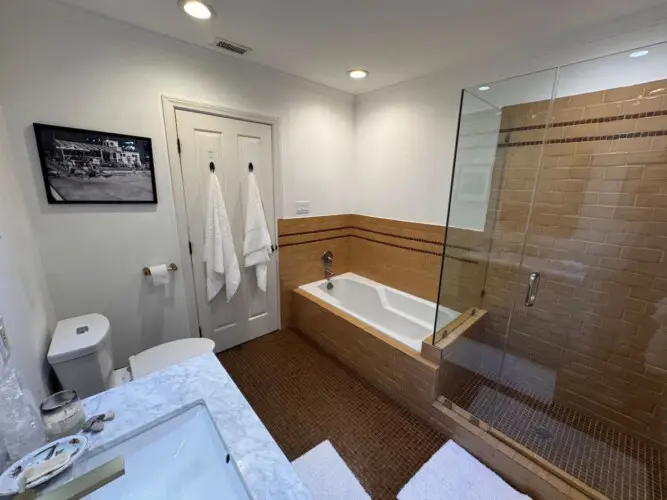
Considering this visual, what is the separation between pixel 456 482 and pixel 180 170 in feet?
8.41

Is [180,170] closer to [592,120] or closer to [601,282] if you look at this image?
[592,120]

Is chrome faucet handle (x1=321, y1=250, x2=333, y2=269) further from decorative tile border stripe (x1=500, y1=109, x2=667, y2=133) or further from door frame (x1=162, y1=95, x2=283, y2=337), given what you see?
decorative tile border stripe (x1=500, y1=109, x2=667, y2=133)

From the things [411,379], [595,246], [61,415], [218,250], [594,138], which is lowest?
[411,379]

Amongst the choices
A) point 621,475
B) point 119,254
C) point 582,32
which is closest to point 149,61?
point 119,254

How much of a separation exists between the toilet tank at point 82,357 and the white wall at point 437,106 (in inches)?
91.3

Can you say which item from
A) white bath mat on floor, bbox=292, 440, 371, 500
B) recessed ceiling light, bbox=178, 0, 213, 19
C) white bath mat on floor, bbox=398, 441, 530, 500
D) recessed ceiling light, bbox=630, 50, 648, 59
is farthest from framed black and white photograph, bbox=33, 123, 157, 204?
recessed ceiling light, bbox=630, 50, 648, 59

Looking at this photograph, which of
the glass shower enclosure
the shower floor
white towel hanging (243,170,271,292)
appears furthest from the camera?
white towel hanging (243,170,271,292)

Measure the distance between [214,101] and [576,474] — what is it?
10.5 ft

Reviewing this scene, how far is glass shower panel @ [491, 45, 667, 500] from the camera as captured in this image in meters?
1.51

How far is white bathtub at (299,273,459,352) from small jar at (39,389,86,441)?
171 centimetres

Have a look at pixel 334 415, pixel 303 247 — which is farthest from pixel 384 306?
pixel 334 415

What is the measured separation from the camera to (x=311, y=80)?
252cm

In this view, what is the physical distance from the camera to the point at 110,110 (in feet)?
5.52

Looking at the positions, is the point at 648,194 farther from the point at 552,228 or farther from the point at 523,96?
the point at 523,96
